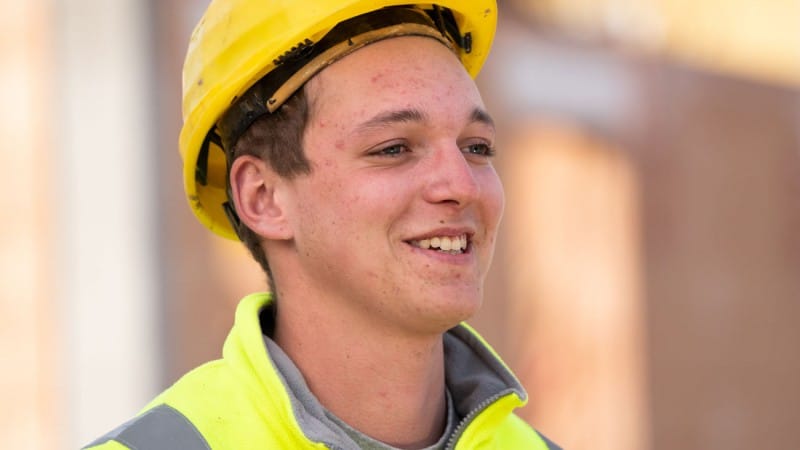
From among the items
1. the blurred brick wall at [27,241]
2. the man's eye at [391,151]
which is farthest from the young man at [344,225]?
the blurred brick wall at [27,241]

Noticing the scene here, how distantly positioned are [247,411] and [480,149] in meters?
0.81

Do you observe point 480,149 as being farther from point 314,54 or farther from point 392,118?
point 314,54

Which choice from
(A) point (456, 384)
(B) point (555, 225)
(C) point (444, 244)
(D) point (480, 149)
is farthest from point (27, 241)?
(B) point (555, 225)

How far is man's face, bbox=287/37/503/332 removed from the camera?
273cm

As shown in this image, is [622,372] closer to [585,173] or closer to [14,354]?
[585,173]

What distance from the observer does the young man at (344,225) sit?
2713 mm

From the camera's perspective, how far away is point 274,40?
281cm

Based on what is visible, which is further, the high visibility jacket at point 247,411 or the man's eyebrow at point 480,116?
the man's eyebrow at point 480,116

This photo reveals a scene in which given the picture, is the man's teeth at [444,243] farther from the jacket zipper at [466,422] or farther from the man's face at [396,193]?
the jacket zipper at [466,422]

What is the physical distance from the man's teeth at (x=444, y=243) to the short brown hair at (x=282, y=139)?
307 millimetres

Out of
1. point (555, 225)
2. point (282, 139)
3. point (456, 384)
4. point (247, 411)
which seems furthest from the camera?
point (555, 225)

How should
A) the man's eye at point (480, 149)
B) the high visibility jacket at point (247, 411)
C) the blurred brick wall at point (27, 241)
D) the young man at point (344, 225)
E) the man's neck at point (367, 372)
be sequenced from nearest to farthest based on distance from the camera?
the high visibility jacket at point (247, 411) < the young man at point (344, 225) < the man's neck at point (367, 372) < the man's eye at point (480, 149) < the blurred brick wall at point (27, 241)

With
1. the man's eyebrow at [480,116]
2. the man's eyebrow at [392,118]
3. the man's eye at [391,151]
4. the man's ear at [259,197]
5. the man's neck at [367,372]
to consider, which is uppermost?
the man's eyebrow at [480,116]

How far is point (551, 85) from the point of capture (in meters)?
8.11
